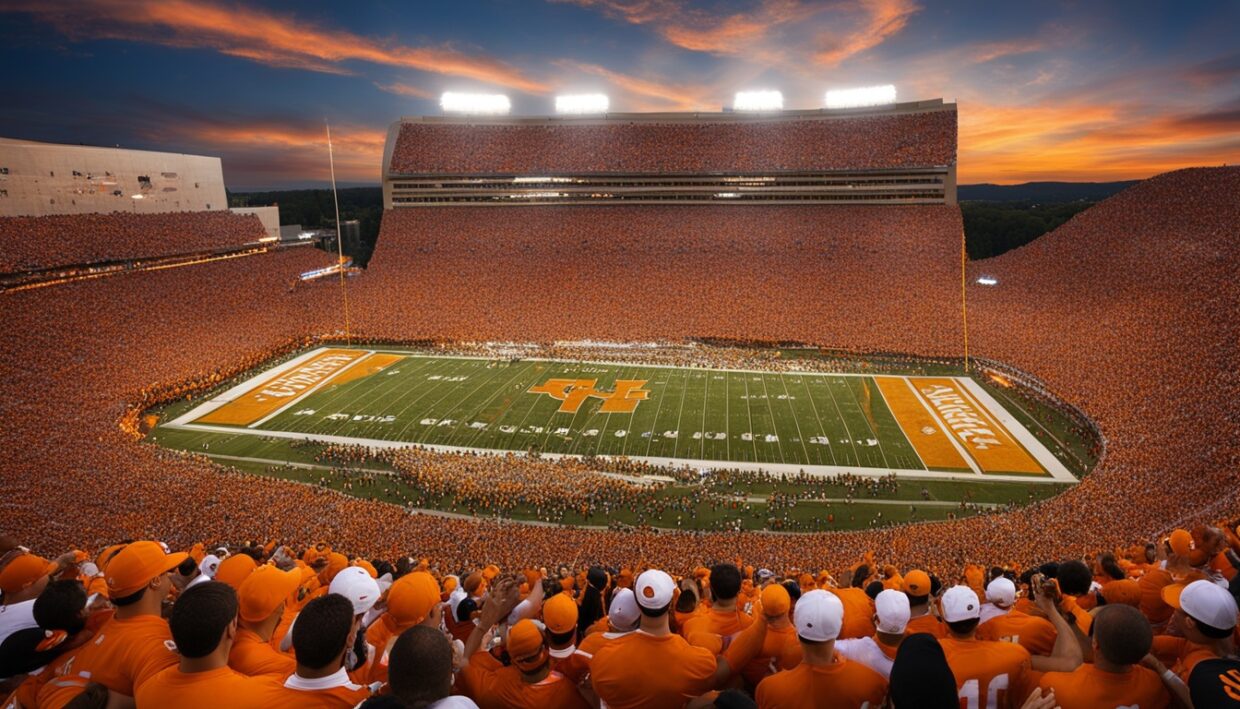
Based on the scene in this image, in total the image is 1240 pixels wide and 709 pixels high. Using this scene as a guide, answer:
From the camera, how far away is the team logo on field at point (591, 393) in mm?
26734

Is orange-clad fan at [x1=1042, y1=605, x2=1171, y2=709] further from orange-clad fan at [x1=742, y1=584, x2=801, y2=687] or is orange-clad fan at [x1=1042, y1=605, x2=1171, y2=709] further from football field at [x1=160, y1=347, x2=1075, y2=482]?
football field at [x1=160, y1=347, x2=1075, y2=482]

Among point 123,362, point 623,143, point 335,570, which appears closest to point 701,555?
point 335,570

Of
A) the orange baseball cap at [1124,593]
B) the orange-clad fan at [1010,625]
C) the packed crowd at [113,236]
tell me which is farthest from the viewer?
the packed crowd at [113,236]

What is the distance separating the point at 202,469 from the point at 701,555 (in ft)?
49.0

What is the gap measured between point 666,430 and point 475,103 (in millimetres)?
44445

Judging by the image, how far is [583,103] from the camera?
55.5 metres

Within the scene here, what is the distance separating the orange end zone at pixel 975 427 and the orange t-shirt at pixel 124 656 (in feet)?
75.8

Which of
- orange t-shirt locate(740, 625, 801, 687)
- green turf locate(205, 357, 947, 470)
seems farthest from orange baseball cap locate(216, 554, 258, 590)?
green turf locate(205, 357, 947, 470)

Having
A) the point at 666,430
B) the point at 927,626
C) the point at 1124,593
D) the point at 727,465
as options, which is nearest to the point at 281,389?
the point at 666,430

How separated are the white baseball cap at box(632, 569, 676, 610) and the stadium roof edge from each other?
54.8 metres

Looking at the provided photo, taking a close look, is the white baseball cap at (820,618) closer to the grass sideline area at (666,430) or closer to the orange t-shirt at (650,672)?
the orange t-shirt at (650,672)

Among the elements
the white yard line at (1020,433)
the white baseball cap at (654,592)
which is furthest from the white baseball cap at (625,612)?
the white yard line at (1020,433)

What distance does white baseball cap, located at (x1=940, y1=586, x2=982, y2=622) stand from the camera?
368 cm

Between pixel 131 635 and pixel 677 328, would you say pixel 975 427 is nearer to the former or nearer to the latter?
pixel 677 328
